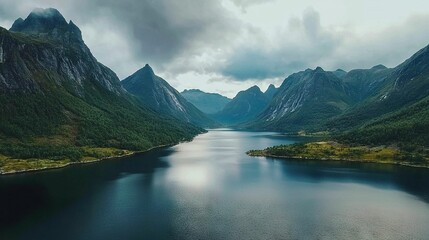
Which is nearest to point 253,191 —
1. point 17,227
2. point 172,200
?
point 172,200

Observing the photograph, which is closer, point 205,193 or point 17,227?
point 17,227

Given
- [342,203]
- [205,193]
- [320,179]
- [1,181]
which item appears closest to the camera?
[342,203]

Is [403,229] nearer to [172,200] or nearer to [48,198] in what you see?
[172,200]

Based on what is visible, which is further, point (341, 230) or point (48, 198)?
point (48, 198)

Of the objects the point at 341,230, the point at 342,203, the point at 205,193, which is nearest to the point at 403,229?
the point at 341,230

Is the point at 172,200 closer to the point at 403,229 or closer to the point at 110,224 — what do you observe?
the point at 110,224

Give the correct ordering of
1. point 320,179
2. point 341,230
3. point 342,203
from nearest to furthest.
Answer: point 341,230, point 342,203, point 320,179
